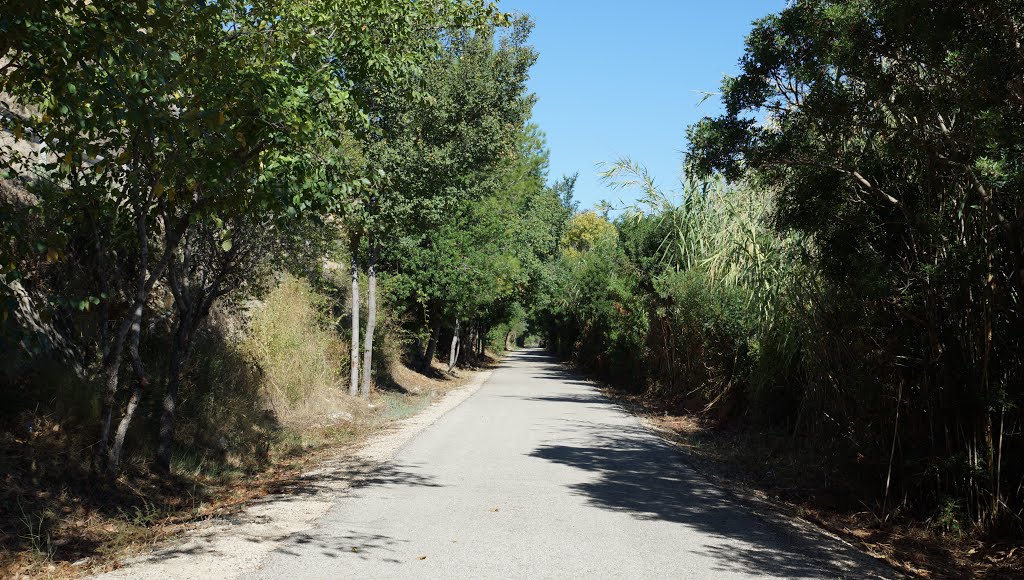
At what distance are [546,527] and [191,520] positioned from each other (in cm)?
339

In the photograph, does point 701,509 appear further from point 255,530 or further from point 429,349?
point 429,349

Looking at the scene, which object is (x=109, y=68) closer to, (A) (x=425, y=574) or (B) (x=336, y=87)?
(B) (x=336, y=87)

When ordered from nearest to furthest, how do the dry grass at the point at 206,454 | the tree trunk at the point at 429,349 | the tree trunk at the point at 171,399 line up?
the dry grass at the point at 206,454 < the tree trunk at the point at 171,399 < the tree trunk at the point at 429,349

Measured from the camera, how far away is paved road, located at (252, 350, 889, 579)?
5785 mm

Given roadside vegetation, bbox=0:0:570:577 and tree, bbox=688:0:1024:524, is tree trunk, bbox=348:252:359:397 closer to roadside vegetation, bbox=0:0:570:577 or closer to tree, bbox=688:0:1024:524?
roadside vegetation, bbox=0:0:570:577

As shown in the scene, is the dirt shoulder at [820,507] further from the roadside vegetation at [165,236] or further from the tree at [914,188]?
the roadside vegetation at [165,236]

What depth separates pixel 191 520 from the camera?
738 centimetres

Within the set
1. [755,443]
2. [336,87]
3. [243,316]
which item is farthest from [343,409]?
[336,87]

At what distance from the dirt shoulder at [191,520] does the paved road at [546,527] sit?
0.34 m

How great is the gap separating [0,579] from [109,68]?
3.81 metres

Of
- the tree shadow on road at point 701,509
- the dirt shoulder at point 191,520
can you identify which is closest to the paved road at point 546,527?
the tree shadow on road at point 701,509

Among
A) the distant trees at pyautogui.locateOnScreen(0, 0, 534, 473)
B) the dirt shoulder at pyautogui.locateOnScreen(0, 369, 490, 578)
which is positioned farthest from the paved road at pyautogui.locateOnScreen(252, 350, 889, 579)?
the distant trees at pyautogui.locateOnScreen(0, 0, 534, 473)

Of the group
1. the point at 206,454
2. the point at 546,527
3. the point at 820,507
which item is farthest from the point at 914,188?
the point at 206,454

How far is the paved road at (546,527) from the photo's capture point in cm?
579
